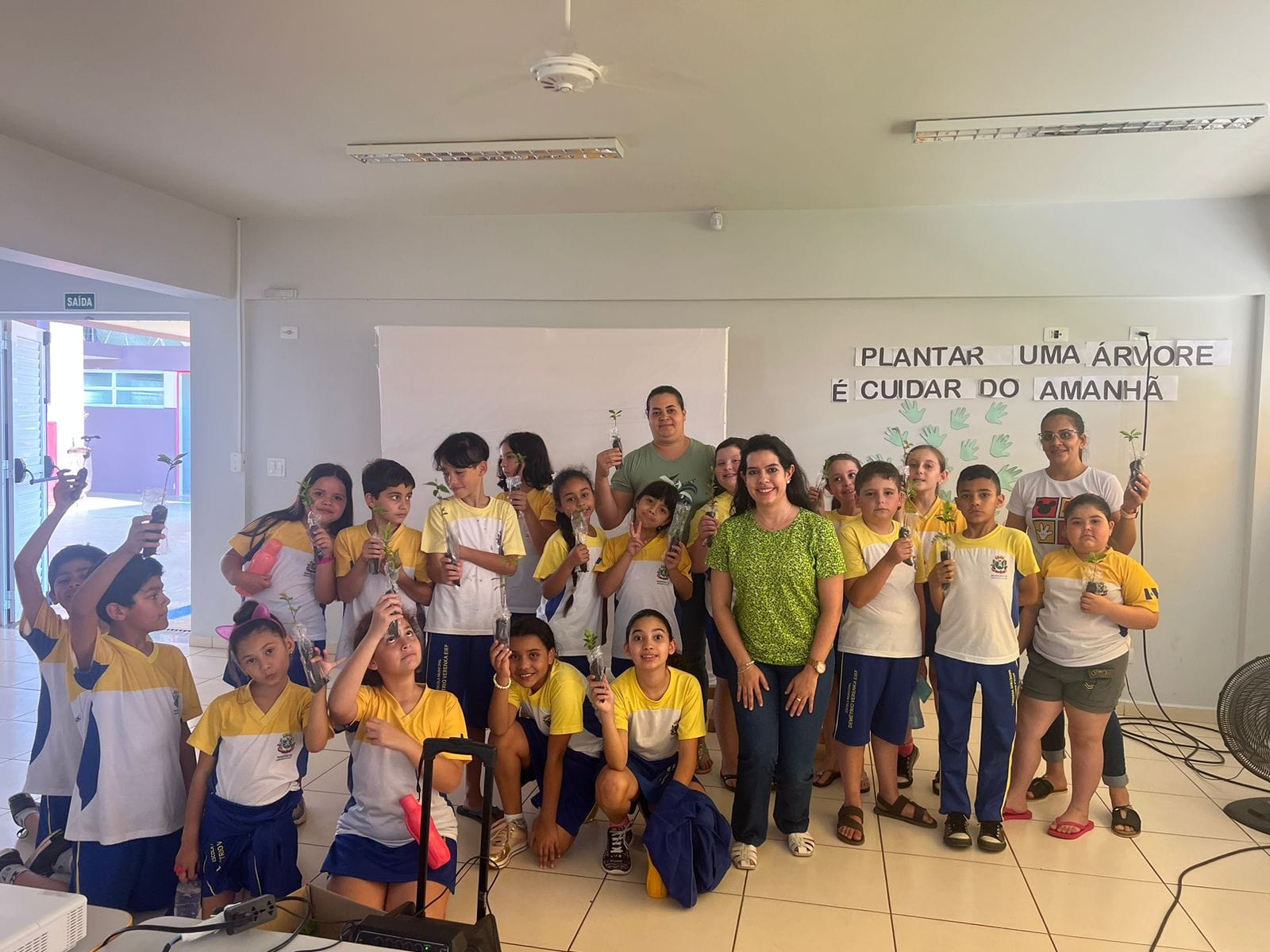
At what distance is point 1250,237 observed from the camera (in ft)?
14.1

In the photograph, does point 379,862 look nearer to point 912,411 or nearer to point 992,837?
point 992,837

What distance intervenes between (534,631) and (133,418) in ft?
15.4

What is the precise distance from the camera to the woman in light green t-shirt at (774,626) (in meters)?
2.77

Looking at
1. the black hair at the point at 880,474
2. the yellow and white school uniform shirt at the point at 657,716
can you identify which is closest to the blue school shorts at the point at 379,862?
the yellow and white school uniform shirt at the point at 657,716

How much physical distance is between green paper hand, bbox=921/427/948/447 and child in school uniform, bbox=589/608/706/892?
2.42m

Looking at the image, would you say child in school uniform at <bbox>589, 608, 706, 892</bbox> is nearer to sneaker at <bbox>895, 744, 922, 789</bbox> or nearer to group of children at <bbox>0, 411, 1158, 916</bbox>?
group of children at <bbox>0, 411, 1158, 916</bbox>

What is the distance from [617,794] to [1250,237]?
4.20m

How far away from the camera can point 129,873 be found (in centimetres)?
238

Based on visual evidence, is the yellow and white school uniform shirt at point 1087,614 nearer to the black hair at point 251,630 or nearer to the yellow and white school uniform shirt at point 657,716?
the yellow and white school uniform shirt at point 657,716

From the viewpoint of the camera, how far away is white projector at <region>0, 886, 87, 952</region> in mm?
1232

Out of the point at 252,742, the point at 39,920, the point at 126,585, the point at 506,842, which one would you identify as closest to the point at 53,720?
the point at 126,585

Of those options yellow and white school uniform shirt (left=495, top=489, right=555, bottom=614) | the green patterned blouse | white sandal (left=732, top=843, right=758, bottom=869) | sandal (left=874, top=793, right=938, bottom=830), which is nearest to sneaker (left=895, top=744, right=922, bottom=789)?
sandal (left=874, top=793, right=938, bottom=830)

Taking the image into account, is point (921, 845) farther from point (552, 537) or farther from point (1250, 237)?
point (1250, 237)

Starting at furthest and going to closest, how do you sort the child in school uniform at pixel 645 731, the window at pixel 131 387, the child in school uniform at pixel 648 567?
the window at pixel 131 387, the child in school uniform at pixel 648 567, the child in school uniform at pixel 645 731
